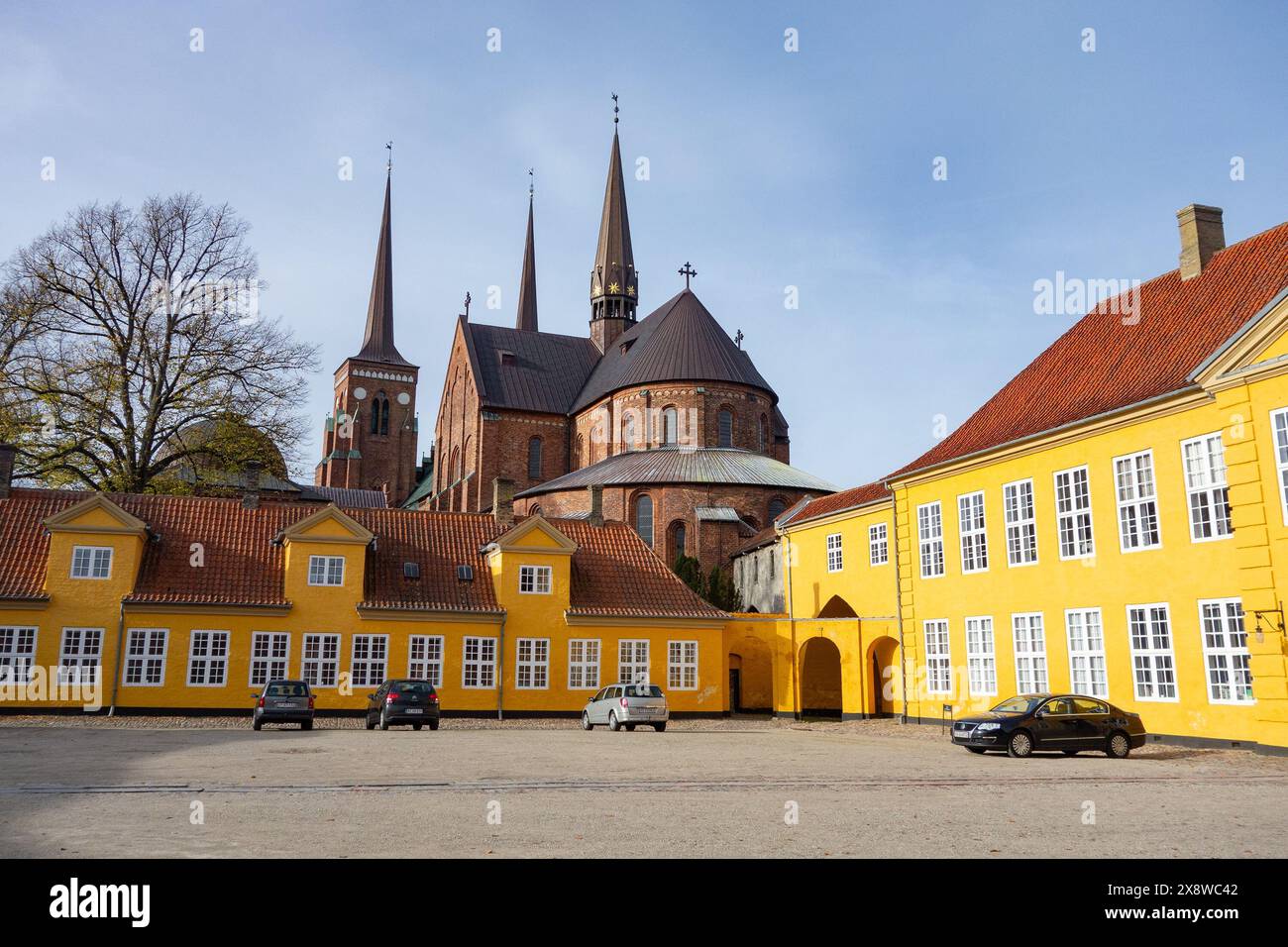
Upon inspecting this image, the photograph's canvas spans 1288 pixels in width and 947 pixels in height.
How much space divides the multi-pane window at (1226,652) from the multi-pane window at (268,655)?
26096 millimetres

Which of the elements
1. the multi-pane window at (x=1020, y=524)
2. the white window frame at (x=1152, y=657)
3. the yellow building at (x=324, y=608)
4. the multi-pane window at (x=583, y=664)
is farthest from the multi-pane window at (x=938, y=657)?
the multi-pane window at (x=583, y=664)

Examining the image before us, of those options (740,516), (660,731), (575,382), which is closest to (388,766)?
(660,731)

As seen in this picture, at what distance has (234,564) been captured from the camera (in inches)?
1350

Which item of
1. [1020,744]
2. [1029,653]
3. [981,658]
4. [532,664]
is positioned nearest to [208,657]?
[532,664]

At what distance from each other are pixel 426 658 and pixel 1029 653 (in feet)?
62.1

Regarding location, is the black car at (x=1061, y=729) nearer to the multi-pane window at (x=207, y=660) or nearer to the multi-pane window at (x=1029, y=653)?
the multi-pane window at (x=1029, y=653)

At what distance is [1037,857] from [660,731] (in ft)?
72.0

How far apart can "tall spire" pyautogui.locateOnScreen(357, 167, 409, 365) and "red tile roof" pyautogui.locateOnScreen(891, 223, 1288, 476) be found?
6771 centimetres

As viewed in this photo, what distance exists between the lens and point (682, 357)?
208 ft

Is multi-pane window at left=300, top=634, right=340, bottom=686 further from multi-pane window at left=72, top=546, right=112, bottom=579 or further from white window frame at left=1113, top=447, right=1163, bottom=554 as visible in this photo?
white window frame at left=1113, top=447, right=1163, bottom=554

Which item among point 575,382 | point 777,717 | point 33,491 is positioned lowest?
point 777,717

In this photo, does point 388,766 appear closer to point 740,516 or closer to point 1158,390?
point 1158,390

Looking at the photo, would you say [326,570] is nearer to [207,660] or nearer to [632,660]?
[207,660]

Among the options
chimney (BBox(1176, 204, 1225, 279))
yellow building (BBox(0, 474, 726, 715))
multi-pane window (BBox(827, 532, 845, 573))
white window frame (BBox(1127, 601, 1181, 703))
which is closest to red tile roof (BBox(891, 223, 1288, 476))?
chimney (BBox(1176, 204, 1225, 279))
